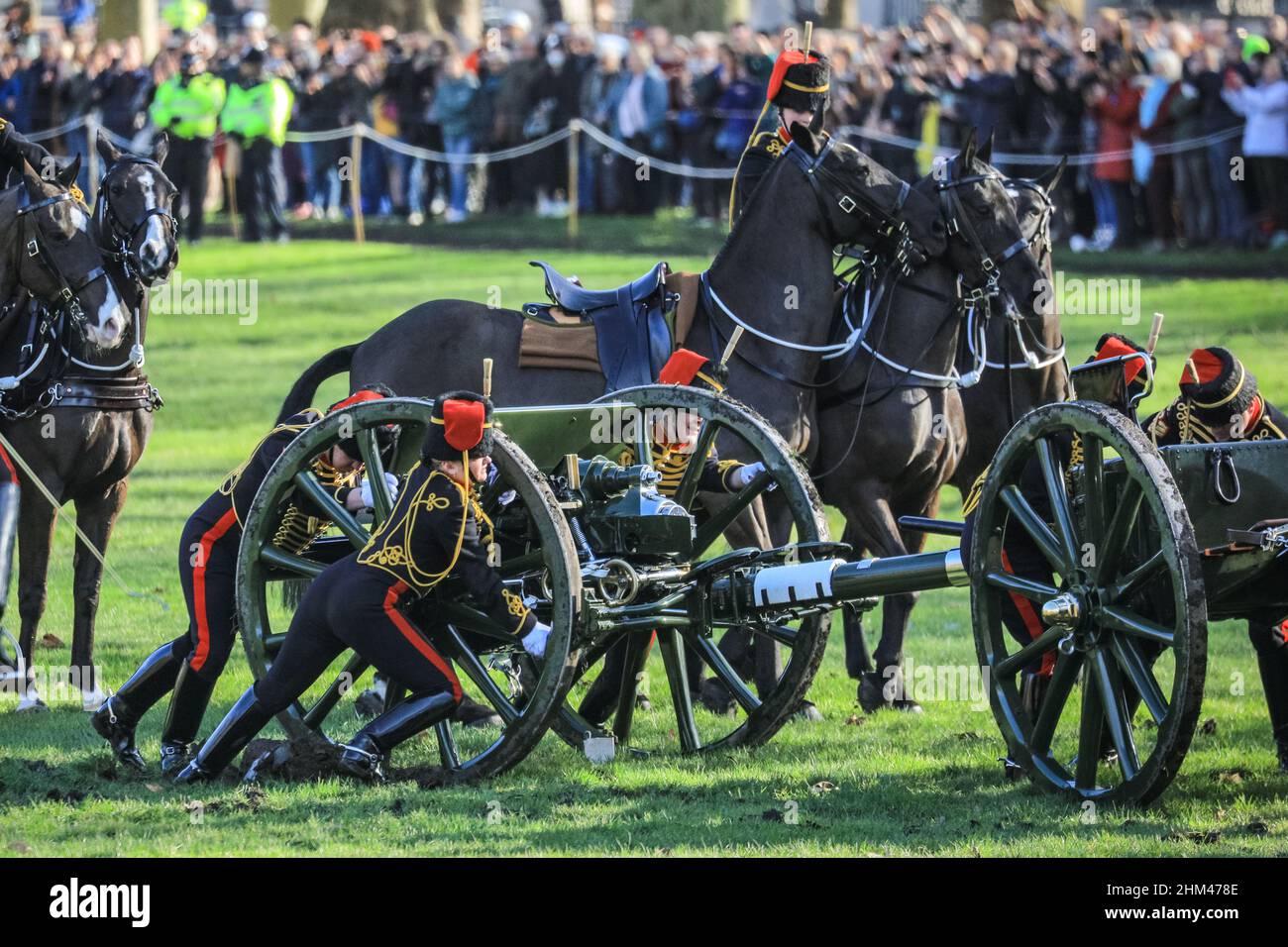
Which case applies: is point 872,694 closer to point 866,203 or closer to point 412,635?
point 866,203

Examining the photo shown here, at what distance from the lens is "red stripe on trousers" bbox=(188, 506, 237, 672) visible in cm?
794

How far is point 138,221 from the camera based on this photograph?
9.35 m

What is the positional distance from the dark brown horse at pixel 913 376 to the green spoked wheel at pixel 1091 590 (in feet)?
6.42

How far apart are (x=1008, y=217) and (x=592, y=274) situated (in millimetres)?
11865

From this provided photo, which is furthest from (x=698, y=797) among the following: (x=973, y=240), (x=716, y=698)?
(x=973, y=240)

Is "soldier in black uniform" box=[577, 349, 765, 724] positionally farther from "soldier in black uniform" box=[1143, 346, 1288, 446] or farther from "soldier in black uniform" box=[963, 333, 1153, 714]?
"soldier in black uniform" box=[1143, 346, 1288, 446]

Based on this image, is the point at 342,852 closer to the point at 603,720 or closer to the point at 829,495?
the point at 603,720

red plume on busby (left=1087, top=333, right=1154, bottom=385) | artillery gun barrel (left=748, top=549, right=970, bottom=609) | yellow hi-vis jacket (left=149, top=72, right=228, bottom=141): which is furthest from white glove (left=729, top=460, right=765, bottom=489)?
yellow hi-vis jacket (left=149, top=72, right=228, bottom=141)

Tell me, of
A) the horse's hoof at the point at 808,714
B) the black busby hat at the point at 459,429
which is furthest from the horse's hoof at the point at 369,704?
the black busby hat at the point at 459,429

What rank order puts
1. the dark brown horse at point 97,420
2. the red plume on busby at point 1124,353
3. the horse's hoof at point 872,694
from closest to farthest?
the red plume on busby at point 1124,353 → the dark brown horse at point 97,420 → the horse's hoof at point 872,694

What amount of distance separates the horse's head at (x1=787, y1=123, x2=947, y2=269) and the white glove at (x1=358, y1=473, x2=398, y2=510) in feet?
9.35

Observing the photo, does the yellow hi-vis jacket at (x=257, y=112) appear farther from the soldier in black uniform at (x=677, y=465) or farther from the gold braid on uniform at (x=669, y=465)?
the gold braid on uniform at (x=669, y=465)

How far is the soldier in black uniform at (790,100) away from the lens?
1004 centimetres
